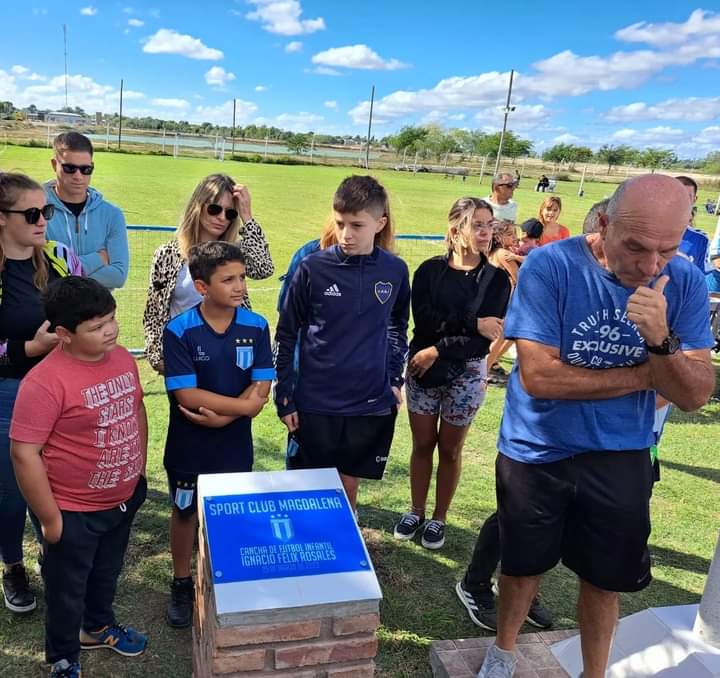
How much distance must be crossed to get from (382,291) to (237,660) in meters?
1.71

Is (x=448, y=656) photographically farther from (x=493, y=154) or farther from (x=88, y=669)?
(x=493, y=154)

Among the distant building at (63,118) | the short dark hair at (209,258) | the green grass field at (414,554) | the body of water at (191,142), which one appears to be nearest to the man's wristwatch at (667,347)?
Answer: the short dark hair at (209,258)

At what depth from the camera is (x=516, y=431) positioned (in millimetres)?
2268

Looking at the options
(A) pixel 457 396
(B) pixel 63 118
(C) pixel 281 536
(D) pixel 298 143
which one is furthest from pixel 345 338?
(D) pixel 298 143

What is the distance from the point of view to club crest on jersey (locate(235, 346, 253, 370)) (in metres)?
2.59

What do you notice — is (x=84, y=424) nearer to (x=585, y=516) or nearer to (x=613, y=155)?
(x=585, y=516)

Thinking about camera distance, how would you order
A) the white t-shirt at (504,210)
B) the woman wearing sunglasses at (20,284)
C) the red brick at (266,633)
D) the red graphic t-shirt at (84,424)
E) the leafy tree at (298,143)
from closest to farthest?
the red brick at (266,633), the red graphic t-shirt at (84,424), the woman wearing sunglasses at (20,284), the white t-shirt at (504,210), the leafy tree at (298,143)

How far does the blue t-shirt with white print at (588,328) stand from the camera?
2049mm

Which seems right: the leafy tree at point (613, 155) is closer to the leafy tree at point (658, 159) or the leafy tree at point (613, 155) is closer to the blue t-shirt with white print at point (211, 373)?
the leafy tree at point (658, 159)

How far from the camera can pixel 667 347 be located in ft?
6.15

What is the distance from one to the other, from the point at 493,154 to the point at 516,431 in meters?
72.6

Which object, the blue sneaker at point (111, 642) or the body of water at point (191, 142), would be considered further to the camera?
the body of water at point (191, 142)

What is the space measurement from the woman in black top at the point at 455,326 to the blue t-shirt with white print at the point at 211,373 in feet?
3.32

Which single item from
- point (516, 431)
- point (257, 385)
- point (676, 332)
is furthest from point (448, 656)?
point (676, 332)
